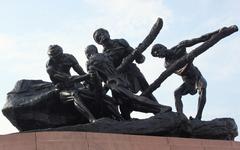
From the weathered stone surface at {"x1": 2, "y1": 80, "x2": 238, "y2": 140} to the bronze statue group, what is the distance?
0.27 meters

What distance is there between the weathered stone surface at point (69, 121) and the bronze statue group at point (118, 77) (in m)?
0.27

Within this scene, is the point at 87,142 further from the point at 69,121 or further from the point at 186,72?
the point at 186,72

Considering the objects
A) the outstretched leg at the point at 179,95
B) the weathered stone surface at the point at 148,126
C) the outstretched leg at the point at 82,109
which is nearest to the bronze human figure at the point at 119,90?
the weathered stone surface at the point at 148,126

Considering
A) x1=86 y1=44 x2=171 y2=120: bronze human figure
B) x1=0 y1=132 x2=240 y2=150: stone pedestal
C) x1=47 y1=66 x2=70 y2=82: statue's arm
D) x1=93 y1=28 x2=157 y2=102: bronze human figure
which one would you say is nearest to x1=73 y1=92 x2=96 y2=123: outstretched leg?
x1=47 y1=66 x2=70 y2=82: statue's arm

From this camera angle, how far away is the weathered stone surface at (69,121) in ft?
32.4

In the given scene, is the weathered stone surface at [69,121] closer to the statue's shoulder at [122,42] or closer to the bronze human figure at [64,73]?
the bronze human figure at [64,73]

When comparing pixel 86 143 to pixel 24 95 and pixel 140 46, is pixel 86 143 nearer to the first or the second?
pixel 24 95

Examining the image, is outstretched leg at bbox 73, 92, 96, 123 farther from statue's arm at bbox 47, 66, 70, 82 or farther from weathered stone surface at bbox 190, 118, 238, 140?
weathered stone surface at bbox 190, 118, 238, 140

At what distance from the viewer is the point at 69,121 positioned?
1057cm

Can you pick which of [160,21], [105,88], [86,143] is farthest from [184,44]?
[86,143]

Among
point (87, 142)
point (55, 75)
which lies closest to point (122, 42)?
point (55, 75)

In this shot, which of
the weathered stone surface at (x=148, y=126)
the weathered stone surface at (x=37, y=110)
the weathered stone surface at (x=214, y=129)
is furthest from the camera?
the weathered stone surface at (x=214, y=129)

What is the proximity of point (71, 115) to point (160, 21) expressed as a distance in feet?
8.88

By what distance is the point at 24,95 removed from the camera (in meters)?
10.6
